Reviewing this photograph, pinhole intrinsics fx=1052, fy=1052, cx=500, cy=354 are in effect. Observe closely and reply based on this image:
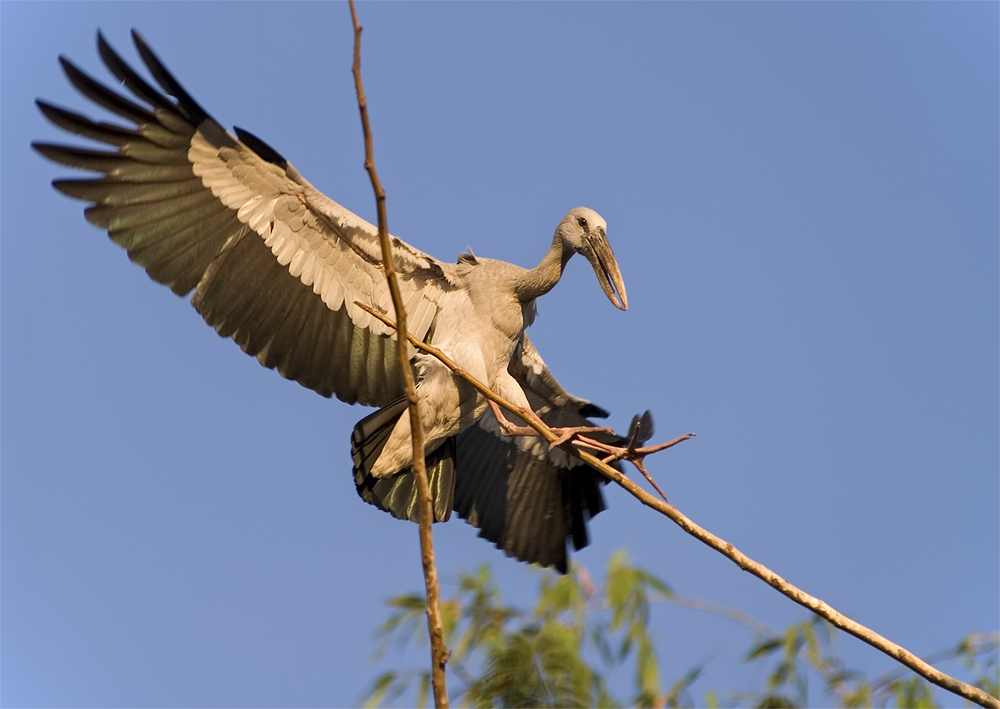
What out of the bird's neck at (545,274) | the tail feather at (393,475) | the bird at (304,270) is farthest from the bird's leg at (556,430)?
the bird's neck at (545,274)

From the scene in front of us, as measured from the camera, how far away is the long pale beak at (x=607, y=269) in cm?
534

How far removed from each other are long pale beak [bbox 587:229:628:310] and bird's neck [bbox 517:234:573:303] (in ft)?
0.54

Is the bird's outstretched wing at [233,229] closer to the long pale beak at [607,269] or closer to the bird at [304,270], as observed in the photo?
the bird at [304,270]

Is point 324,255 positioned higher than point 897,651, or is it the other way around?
point 324,255

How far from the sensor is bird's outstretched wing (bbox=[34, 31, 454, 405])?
5.13 metres

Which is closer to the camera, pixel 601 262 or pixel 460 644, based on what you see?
pixel 601 262

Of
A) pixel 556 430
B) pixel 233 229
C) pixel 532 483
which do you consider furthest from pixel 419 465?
pixel 532 483

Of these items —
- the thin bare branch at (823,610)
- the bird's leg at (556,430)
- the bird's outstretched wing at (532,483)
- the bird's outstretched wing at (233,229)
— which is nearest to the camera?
the thin bare branch at (823,610)

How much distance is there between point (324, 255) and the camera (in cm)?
540

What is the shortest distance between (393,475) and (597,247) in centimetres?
160

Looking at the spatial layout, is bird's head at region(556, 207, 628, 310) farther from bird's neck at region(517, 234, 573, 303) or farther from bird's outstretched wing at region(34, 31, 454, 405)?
bird's outstretched wing at region(34, 31, 454, 405)

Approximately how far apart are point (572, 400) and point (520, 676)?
1686mm

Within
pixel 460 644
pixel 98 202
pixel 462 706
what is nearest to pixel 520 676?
pixel 462 706

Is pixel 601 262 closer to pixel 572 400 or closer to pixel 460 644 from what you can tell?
pixel 572 400
